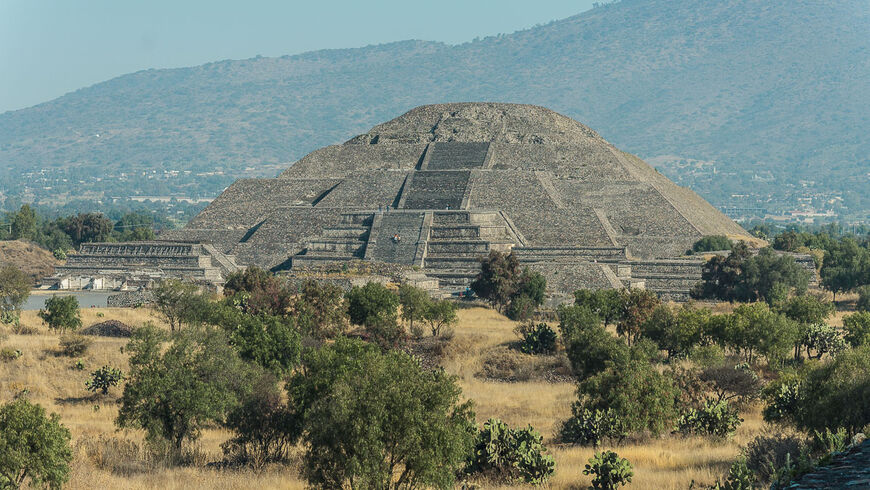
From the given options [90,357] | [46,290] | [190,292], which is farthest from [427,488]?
[46,290]

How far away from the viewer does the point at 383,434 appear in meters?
19.9

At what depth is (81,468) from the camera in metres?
23.6

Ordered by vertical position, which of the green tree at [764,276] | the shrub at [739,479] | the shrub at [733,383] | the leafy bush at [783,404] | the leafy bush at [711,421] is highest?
the shrub at [739,479]

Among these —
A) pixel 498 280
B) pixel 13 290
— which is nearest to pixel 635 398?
pixel 498 280

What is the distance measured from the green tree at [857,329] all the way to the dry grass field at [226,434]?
34.1 ft

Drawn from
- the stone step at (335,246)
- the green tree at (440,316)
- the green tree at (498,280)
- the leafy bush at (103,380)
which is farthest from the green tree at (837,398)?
the stone step at (335,246)

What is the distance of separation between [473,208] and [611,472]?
56594 mm

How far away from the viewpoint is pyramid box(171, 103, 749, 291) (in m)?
68.3

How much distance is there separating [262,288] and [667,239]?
3359 centimetres

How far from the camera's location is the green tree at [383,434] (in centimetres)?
1973

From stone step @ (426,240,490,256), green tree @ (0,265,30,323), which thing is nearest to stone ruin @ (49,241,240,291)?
stone step @ (426,240,490,256)

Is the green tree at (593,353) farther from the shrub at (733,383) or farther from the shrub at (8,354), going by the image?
the shrub at (8,354)

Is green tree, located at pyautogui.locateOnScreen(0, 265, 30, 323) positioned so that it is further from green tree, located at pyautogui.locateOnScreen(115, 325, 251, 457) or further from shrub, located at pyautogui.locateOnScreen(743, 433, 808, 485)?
shrub, located at pyautogui.locateOnScreen(743, 433, 808, 485)

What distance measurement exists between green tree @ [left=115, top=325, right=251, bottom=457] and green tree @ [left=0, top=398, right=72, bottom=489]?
3.19 metres
